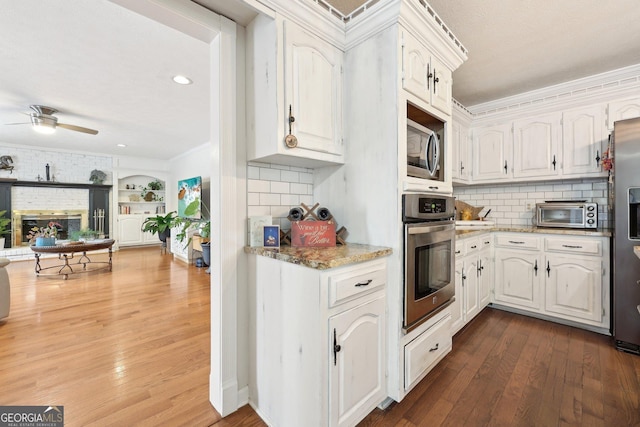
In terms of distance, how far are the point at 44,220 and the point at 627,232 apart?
388 inches

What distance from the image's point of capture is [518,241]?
2918mm

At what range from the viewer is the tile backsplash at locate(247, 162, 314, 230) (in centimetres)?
168

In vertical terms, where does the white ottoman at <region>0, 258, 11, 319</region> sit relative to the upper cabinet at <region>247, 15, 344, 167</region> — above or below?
below

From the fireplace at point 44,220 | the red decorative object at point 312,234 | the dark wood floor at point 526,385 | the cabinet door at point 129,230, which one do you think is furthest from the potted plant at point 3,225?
the dark wood floor at point 526,385

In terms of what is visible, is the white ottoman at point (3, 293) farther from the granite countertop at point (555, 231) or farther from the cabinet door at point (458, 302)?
the granite countertop at point (555, 231)

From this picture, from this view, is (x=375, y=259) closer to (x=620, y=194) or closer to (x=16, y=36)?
(x=620, y=194)

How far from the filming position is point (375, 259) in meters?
1.50

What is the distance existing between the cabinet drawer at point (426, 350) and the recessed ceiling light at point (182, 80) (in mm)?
3258

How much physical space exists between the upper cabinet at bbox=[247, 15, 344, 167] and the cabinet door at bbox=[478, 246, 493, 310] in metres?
2.10

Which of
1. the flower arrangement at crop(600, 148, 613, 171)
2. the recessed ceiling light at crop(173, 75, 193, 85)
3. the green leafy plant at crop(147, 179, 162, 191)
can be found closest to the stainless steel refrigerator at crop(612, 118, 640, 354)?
the flower arrangement at crop(600, 148, 613, 171)

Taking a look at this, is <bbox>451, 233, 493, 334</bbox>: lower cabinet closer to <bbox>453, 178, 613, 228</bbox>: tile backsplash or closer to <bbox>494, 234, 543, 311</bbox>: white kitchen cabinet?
<bbox>494, 234, 543, 311</bbox>: white kitchen cabinet

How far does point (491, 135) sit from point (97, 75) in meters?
4.48

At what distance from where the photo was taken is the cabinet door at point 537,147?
2973 millimetres

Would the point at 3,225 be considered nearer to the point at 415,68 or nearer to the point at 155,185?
the point at 155,185
